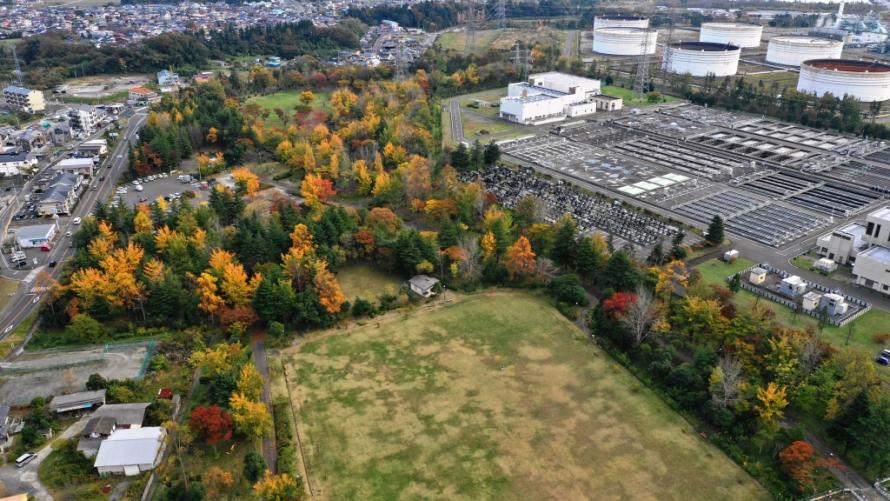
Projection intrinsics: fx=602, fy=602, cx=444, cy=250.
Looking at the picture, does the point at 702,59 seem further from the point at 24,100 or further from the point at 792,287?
the point at 24,100

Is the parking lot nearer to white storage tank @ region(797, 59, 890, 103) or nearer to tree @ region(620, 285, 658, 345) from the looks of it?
tree @ region(620, 285, 658, 345)

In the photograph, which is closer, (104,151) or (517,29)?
(104,151)

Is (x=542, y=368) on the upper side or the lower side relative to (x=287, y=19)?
lower

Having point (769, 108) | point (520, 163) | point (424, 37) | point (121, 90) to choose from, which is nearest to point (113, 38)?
point (121, 90)

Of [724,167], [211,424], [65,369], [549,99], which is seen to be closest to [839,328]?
[724,167]

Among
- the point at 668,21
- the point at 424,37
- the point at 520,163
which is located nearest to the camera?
the point at 520,163

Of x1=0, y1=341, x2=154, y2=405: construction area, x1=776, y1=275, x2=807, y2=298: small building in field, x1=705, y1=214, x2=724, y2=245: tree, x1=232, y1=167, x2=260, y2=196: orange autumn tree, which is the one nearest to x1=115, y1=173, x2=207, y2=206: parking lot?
x1=232, y1=167, x2=260, y2=196: orange autumn tree

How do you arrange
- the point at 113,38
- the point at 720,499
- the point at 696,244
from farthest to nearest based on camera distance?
the point at 113,38
the point at 696,244
the point at 720,499

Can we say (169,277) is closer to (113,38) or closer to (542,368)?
(542,368)
